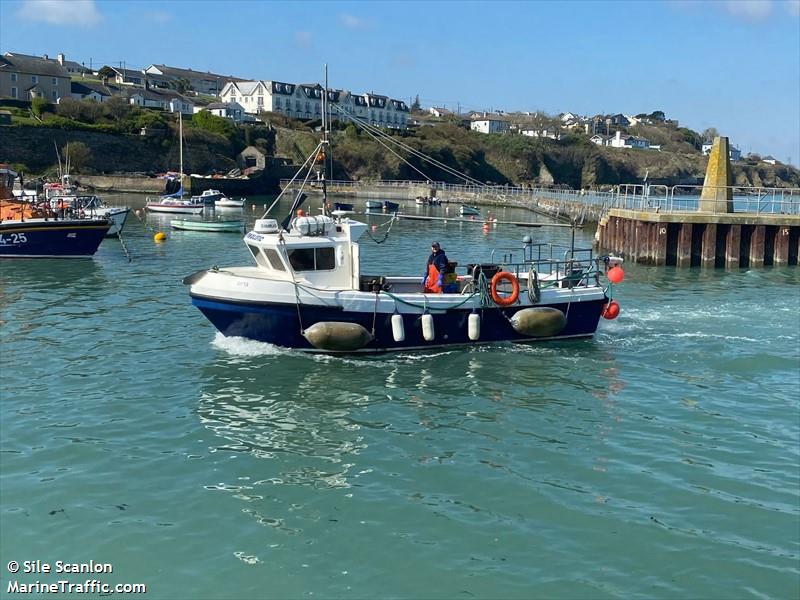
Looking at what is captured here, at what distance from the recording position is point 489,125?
19450 centimetres

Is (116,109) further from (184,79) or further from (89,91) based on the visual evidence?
(184,79)

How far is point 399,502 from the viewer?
12000 mm

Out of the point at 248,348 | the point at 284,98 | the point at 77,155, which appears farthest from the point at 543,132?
the point at 248,348

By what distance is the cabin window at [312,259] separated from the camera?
19.6 metres

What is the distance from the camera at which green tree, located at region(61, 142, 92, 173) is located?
87062mm

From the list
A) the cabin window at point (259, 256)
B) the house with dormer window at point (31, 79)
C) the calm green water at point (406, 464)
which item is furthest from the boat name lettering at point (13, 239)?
the house with dormer window at point (31, 79)

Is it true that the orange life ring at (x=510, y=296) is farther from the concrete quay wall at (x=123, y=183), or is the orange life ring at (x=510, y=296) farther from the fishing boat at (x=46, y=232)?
the concrete quay wall at (x=123, y=183)

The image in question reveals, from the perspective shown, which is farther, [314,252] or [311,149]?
Result: [311,149]

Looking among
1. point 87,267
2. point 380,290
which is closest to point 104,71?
point 87,267

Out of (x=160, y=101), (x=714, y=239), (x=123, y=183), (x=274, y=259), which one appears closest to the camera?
(x=274, y=259)

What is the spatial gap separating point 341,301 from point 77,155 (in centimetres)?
7820

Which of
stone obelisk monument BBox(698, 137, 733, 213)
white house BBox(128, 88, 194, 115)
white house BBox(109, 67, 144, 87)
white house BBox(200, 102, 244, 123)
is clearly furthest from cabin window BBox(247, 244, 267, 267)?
white house BBox(109, 67, 144, 87)

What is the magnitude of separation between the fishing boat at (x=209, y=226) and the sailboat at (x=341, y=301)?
111 ft

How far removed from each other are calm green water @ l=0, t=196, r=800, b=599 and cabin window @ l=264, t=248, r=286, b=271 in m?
2.12
